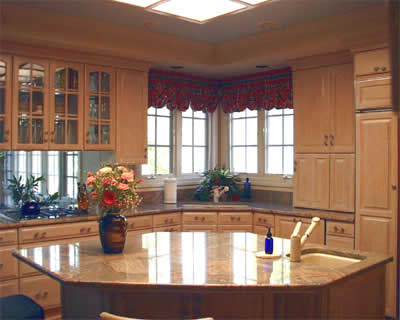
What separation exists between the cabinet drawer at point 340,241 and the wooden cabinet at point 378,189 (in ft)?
0.31

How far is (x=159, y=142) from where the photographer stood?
5.28 meters

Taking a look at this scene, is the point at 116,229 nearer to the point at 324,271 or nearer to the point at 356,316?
the point at 324,271

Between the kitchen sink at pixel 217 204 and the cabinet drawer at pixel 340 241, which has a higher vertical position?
the kitchen sink at pixel 217 204

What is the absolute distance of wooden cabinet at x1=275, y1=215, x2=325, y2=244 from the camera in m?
4.04

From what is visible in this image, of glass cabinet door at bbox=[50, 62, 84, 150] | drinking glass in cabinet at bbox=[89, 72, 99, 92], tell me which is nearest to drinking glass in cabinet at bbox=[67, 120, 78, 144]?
glass cabinet door at bbox=[50, 62, 84, 150]

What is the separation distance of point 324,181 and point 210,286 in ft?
8.62

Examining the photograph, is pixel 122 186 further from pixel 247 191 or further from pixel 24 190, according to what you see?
pixel 247 191

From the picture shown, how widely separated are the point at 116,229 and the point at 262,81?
10.7 feet

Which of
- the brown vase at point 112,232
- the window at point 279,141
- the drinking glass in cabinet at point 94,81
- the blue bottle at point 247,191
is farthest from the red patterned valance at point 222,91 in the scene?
the brown vase at point 112,232

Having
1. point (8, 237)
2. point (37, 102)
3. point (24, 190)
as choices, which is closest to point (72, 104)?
point (37, 102)

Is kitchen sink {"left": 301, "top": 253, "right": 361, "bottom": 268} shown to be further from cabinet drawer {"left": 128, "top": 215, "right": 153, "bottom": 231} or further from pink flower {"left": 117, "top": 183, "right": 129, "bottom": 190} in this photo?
cabinet drawer {"left": 128, "top": 215, "right": 153, "bottom": 231}

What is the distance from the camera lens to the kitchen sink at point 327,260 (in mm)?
2623

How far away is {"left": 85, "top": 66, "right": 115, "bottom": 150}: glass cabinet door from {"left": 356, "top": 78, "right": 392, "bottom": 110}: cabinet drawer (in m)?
2.37

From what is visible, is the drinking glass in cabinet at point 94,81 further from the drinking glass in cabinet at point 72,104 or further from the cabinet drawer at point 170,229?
the cabinet drawer at point 170,229
